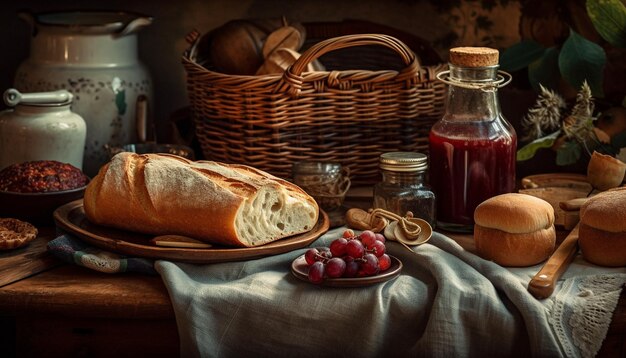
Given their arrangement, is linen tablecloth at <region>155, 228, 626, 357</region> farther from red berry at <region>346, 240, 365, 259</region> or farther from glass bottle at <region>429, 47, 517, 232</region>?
glass bottle at <region>429, 47, 517, 232</region>

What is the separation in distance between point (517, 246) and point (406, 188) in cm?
28

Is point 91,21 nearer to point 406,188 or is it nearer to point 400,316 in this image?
point 406,188

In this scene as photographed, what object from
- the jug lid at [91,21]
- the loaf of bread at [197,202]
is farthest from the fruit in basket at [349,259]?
the jug lid at [91,21]

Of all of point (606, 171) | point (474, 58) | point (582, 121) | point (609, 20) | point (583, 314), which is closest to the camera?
point (583, 314)

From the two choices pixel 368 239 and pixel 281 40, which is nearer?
pixel 368 239

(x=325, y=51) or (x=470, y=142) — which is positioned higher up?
(x=325, y=51)

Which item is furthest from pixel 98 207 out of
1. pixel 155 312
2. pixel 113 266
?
pixel 155 312

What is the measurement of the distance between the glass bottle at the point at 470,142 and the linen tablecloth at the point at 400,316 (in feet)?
0.89

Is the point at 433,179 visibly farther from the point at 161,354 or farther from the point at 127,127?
the point at 127,127

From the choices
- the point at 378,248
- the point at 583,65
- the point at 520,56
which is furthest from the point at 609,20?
the point at 378,248

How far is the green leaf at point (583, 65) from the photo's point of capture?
6.34 feet

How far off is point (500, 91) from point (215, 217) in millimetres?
1083

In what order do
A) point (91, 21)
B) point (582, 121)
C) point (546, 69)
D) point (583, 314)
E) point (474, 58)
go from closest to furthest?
1. point (583, 314)
2. point (474, 58)
3. point (582, 121)
4. point (546, 69)
5. point (91, 21)

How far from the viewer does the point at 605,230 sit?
1.43m
